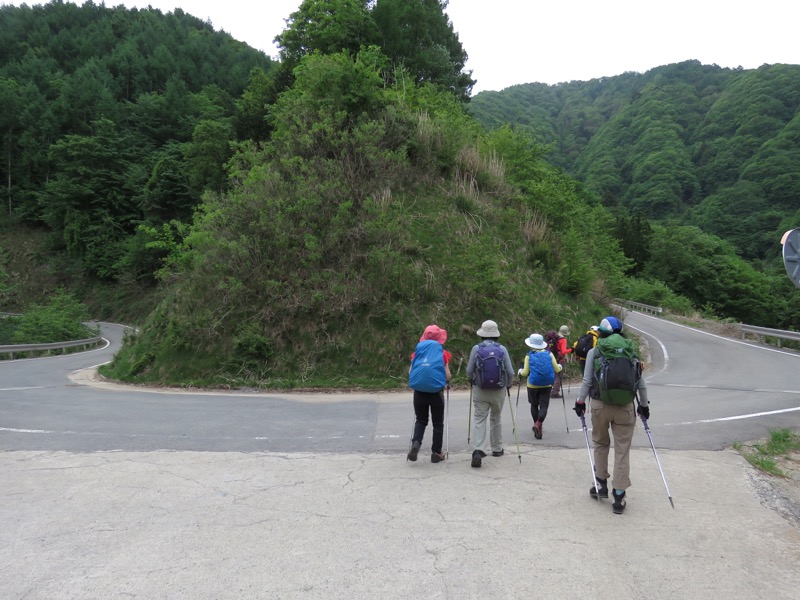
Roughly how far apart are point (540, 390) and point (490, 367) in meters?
1.94

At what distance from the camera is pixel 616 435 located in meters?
5.00

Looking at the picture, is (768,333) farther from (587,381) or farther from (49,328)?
(49,328)

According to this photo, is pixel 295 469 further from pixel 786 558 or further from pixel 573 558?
pixel 786 558

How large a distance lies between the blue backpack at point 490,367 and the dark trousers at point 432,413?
565 millimetres

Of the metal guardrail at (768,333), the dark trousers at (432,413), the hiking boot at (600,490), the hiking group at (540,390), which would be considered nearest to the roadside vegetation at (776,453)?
the hiking group at (540,390)

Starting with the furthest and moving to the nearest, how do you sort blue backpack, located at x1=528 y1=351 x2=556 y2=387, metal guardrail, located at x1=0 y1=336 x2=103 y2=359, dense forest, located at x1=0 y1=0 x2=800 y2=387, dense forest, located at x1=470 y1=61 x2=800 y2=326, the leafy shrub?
1. dense forest, located at x1=470 y1=61 x2=800 y2=326
2. the leafy shrub
3. metal guardrail, located at x1=0 y1=336 x2=103 y2=359
4. dense forest, located at x1=0 y1=0 x2=800 y2=387
5. blue backpack, located at x1=528 y1=351 x2=556 y2=387

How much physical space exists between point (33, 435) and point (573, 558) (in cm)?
808

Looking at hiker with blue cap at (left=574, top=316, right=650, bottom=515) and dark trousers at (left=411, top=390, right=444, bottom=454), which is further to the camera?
dark trousers at (left=411, top=390, right=444, bottom=454)

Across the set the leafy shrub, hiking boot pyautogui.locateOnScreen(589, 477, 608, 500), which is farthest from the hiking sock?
the leafy shrub

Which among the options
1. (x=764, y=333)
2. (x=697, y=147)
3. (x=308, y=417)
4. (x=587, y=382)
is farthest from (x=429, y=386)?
(x=697, y=147)

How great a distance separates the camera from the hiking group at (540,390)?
4.88 meters

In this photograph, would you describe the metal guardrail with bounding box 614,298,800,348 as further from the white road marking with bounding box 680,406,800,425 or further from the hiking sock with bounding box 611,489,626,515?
the hiking sock with bounding box 611,489,626,515

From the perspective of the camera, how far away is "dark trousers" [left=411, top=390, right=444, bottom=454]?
6.25m

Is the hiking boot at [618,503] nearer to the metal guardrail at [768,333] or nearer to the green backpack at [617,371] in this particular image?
the green backpack at [617,371]
